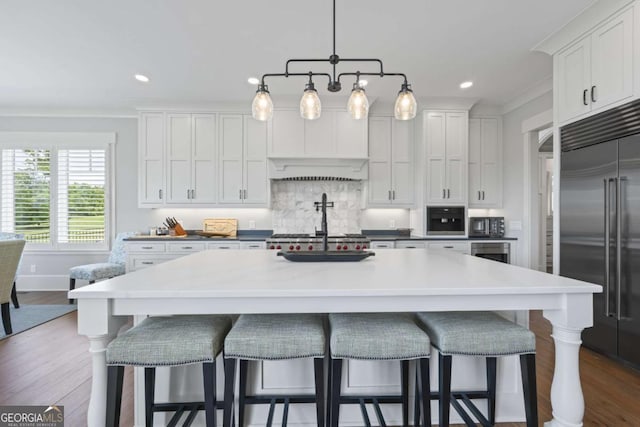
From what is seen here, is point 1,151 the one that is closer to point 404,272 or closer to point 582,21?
point 404,272

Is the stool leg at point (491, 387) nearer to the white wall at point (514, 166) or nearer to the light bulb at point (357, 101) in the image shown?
the light bulb at point (357, 101)

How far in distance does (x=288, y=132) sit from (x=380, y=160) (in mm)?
1333

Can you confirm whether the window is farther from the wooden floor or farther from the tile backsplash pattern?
the tile backsplash pattern

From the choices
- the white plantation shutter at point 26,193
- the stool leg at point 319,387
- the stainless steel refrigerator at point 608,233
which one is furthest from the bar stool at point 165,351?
the white plantation shutter at point 26,193

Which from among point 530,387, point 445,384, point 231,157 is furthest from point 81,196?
point 530,387

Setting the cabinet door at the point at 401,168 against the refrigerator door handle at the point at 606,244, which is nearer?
the refrigerator door handle at the point at 606,244

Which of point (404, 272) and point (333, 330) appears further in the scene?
point (404, 272)

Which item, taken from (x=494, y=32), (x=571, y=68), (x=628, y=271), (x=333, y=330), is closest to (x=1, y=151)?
(x=333, y=330)

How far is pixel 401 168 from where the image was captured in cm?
448

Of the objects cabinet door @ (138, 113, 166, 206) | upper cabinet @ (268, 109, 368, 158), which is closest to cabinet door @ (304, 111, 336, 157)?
upper cabinet @ (268, 109, 368, 158)

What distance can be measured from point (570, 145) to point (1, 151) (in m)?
7.12

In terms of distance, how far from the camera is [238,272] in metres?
1.55

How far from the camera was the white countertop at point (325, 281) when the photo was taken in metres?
1.20

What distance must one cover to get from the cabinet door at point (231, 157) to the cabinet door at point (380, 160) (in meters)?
1.81
